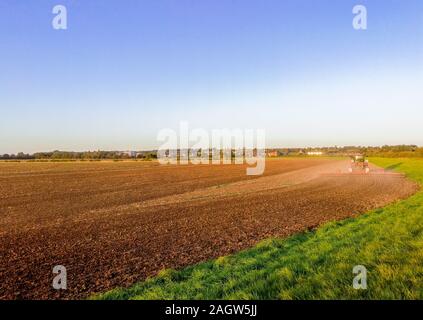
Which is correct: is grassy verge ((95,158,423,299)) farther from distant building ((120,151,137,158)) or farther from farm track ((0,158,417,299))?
distant building ((120,151,137,158))

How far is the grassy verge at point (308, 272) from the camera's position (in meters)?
4.86

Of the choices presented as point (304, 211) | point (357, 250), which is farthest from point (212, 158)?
point (357, 250)

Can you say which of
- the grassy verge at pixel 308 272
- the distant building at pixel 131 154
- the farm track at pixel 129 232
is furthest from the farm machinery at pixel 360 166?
the distant building at pixel 131 154

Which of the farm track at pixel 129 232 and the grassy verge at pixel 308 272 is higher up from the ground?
the grassy verge at pixel 308 272

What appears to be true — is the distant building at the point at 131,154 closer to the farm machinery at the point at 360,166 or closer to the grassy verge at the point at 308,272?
the farm machinery at the point at 360,166

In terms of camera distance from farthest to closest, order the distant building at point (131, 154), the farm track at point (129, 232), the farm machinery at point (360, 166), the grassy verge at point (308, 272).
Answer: the distant building at point (131, 154)
the farm machinery at point (360, 166)
the farm track at point (129, 232)
the grassy verge at point (308, 272)

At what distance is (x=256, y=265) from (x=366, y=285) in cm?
272

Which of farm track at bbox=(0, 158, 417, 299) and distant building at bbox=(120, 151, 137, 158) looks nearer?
farm track at bbox=(0, 158, 417, 299)

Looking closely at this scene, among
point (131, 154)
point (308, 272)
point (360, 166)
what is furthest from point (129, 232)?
point (131, 154)

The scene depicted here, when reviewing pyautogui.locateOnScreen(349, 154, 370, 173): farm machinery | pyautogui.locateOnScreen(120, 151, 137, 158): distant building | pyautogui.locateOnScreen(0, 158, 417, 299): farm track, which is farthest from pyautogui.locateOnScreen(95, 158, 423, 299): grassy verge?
pyautogui.locateOnScreen(120, 151, 137, 158): distant building

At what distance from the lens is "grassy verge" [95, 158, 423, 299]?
15.9 ft

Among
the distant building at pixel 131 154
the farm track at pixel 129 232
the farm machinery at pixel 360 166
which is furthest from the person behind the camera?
the distant building at pixel 131 154
